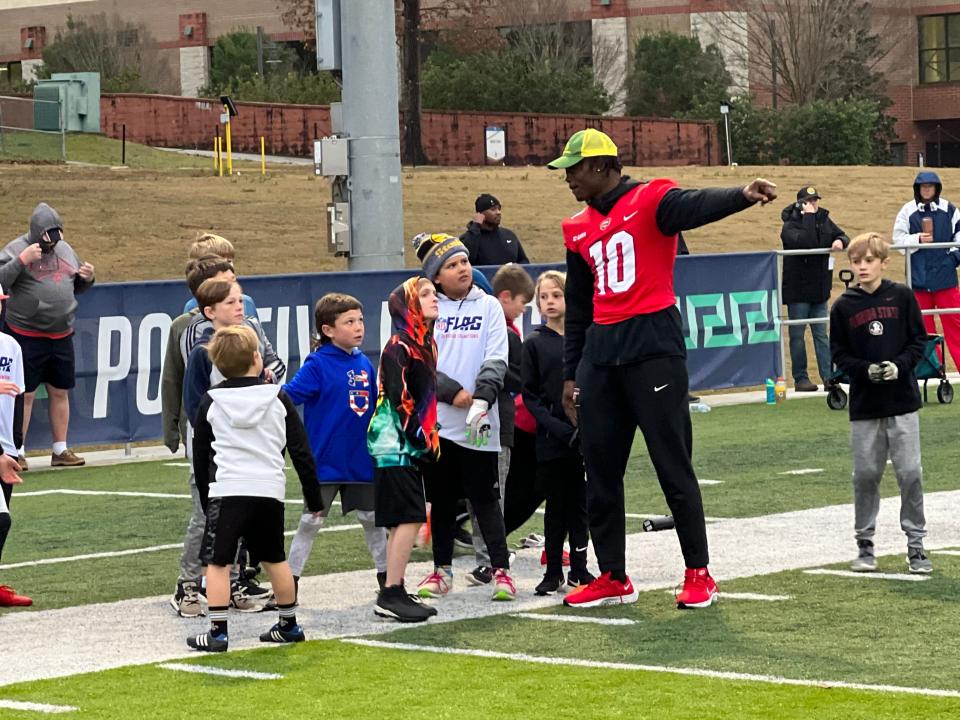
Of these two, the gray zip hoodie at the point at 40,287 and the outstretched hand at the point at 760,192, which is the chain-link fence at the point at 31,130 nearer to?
the gray zip hoodie at the point at 40,287

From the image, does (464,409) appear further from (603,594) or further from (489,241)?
(489,241)

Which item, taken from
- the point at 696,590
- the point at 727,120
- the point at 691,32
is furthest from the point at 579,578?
the point at 691,32

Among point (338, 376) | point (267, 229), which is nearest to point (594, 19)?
point (267, 229)

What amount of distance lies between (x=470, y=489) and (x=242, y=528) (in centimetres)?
150

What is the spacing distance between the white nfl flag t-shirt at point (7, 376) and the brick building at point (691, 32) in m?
A: 54.0

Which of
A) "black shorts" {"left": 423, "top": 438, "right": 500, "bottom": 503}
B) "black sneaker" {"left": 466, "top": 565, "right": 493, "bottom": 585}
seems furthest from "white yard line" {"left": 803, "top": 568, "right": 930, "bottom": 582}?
"black shorts" {"left": 423, "top": 438, "right": 500, "bottom": 503}

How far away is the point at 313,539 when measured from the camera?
9320 millimetres

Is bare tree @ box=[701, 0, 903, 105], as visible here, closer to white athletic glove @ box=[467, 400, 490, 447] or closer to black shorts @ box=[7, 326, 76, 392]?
black shorts @ box=[7, 326, 76, 392]

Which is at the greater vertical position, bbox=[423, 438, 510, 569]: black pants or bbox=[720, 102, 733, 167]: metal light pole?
bbox=[720, 102, 733, 167]: metal light pole

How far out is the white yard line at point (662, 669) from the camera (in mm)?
7105

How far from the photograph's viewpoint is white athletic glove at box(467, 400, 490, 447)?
30.5 ft

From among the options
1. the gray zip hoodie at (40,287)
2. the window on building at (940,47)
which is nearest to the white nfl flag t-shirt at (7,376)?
the gray zip hoodie at (40,287)

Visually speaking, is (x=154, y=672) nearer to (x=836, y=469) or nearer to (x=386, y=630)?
(x=386, y=630)

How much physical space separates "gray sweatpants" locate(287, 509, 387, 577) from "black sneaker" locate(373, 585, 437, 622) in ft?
1.12
